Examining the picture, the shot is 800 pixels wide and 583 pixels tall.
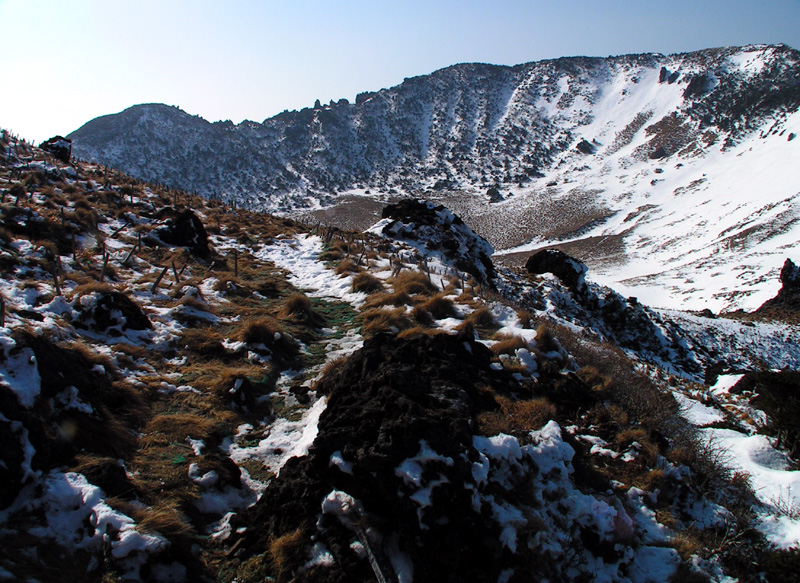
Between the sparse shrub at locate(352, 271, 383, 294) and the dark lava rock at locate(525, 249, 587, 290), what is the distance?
12.2 m

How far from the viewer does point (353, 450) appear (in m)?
4.19

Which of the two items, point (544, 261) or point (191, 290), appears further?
point (544, 261)

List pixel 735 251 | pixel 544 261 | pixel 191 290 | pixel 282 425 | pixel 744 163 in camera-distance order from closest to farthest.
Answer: pixel 282 425
pixel 191 290
pixel 544 261
pixel 735 251
pixel 744 163

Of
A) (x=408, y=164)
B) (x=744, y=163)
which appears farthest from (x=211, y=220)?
(x=408, y=164)

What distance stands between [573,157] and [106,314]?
10406 centimetres

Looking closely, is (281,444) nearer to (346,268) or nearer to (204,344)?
(204,344)

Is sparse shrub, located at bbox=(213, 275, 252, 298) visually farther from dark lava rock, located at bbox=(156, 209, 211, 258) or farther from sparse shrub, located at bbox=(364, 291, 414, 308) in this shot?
dark lava rock, located at bbox=(156, 209, 211, 258)

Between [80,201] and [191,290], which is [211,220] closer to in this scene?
[80,201]

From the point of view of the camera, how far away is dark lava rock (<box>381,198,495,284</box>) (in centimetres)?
1839

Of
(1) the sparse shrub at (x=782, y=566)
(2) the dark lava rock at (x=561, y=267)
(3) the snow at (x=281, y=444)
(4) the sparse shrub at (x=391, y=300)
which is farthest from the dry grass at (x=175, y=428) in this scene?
(2) the dark lava rock at (x=561, y=267)

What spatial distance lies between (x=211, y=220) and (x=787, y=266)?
3180 centimetres

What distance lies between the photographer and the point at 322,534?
4.08 m

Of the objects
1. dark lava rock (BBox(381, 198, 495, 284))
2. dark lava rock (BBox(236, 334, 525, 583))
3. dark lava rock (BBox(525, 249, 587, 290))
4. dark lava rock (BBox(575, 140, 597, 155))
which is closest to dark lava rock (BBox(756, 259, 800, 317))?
dark lava rock (BBox(525, 249, 587, 290))

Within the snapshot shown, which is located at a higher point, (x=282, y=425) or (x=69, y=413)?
(x=69, y=413)
